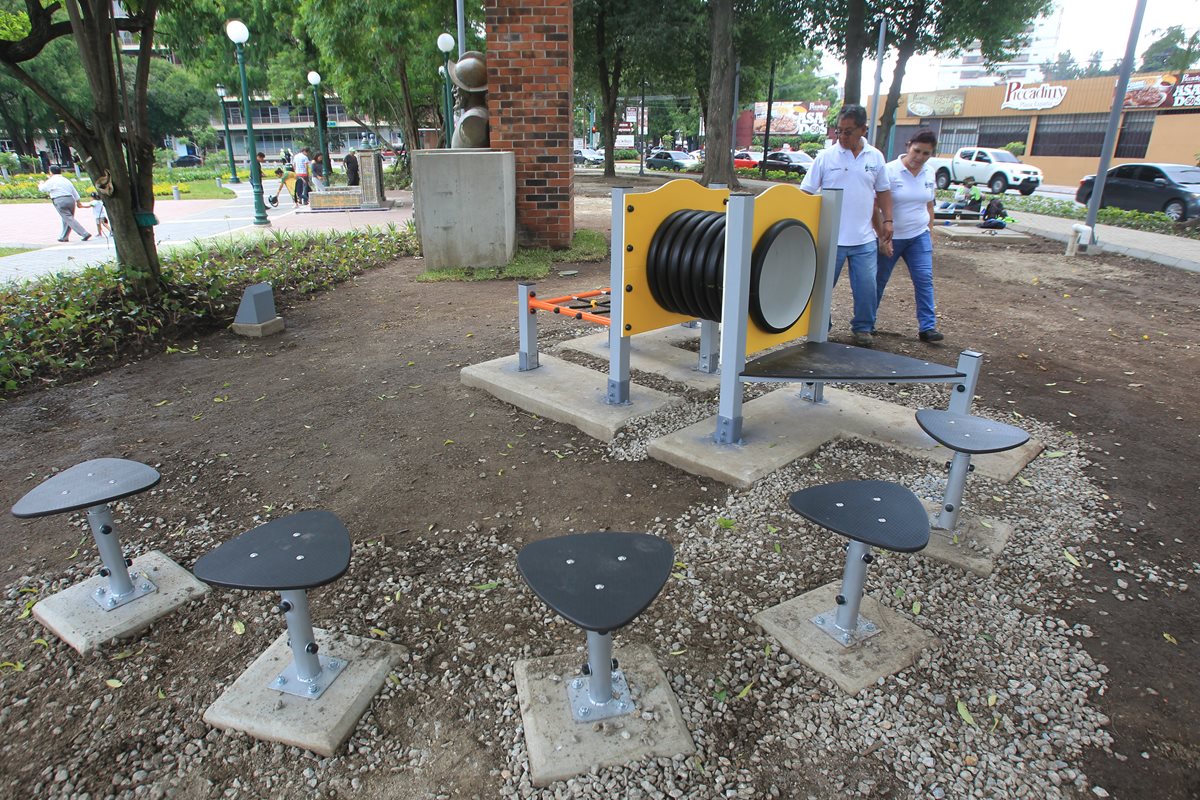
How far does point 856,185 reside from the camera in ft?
17.2

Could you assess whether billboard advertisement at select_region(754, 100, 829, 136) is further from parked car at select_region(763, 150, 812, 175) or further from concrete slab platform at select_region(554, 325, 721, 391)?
concrete slab platform at select_region(554, 325, 721, 391)

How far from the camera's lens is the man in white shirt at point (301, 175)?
73.1 feet

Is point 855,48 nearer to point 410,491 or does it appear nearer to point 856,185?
point 856,185

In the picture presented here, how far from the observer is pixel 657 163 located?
44.2 m

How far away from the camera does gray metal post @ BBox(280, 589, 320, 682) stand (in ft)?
7.19

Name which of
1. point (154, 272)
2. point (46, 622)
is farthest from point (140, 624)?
point (154, 272)

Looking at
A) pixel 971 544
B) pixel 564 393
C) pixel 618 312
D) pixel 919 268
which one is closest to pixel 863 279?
pixel 919 268

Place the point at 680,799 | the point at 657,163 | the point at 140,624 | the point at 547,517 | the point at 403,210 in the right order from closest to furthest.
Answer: the point at 680,799
the point at 140,624
the point at 547,517
the point at 403,210
the point at 657,163

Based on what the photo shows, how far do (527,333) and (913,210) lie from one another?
127 inches

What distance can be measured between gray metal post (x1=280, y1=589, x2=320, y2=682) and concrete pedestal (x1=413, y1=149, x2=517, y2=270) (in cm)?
720

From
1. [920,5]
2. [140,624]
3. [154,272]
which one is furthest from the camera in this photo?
[920,5]

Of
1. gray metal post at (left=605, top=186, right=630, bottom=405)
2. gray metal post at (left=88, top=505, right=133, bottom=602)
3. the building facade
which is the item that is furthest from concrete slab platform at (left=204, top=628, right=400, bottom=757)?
the building facade

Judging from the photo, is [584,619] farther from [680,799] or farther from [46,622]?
[46,622]

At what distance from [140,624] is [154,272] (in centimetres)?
516
